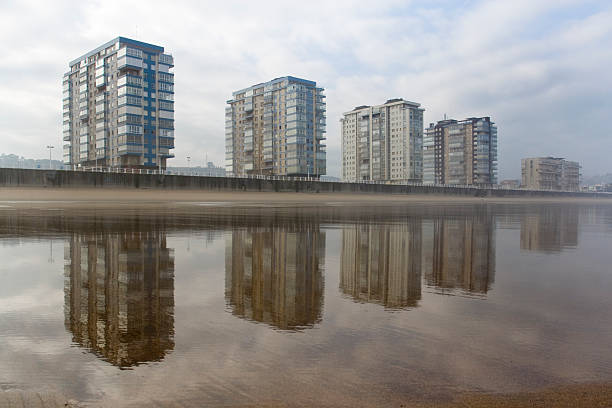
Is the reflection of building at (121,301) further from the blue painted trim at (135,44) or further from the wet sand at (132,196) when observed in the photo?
the blue painted trim at (135,44)

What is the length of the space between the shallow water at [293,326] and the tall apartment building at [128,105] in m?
82.2

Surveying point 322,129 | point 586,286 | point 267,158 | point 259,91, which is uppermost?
point 259,91

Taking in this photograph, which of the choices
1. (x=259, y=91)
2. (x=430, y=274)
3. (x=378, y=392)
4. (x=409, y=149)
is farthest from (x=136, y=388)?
(x=409, y=149)

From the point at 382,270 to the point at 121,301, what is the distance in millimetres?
4360

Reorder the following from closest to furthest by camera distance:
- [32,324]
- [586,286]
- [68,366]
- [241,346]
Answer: [68,366] → [241,346] → [32,324] → [586,286]

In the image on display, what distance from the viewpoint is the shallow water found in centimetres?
296

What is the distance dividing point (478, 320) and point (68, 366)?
393cm

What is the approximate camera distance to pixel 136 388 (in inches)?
112

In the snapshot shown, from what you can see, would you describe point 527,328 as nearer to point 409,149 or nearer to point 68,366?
point 68,366

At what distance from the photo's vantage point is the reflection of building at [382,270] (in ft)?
18.8

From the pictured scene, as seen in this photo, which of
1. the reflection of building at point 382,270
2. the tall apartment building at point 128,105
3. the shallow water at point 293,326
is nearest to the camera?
the shallow water at point 293,326

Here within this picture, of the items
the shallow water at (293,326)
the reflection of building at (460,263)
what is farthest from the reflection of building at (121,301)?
the reflection of building at (460,263)

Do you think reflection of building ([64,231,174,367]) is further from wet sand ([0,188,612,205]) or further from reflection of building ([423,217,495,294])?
wet sand ([0,188,612,205])

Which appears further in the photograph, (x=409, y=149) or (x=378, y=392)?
(x=409, y=149)
